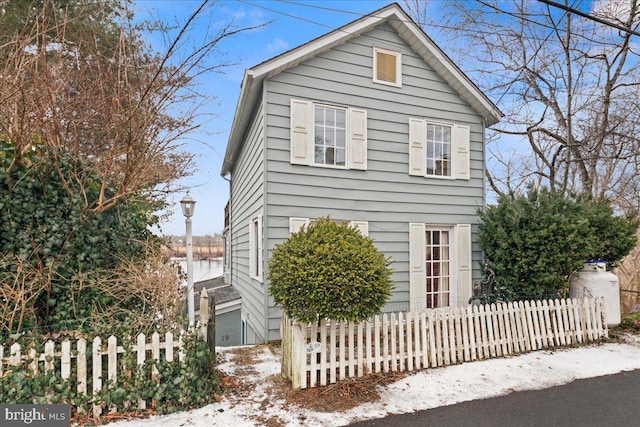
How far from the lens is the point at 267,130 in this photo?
6699mm

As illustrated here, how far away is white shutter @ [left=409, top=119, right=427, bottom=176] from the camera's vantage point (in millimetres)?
7961

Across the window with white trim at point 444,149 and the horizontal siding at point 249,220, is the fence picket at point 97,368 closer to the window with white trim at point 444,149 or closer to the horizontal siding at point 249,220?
the horizontal siding at point 249,220

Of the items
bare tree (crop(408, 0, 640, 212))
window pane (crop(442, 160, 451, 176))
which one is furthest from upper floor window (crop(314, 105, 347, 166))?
bare tree (crop(408, 0, 640, 212))

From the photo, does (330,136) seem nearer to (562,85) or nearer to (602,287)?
(602,287)

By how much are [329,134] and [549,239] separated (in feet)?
16.3

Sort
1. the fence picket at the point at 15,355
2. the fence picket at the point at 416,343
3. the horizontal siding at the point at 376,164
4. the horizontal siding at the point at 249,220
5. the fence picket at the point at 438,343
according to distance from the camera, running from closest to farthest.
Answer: the fence picket at the point at 15,355 < the fence picket at the point at 416,343 < the fence picket at the point at 438,343 < the horizontal siding at the point at 376,164 < the horizontal siding at the point at 249,220

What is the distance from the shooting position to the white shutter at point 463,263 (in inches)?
322

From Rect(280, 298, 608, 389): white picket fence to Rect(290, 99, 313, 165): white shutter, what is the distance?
10.6ft

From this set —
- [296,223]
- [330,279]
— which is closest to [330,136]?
[296,223]

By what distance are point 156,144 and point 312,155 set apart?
2943 mm

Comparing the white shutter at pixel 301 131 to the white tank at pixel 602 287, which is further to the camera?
the white tank at pixel 602 287

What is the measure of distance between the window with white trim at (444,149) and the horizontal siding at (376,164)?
0.20 m

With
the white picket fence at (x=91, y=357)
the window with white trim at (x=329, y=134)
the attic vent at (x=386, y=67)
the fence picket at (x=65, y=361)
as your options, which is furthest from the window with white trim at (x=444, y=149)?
the fence picket at (x=65, y=361)

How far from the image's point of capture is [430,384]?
4.59 metres
